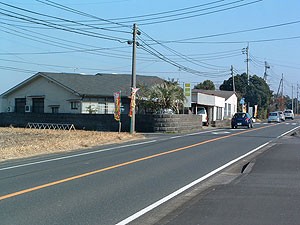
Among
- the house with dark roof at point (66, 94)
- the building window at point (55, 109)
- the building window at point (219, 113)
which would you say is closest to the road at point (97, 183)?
the house with dark roof at point (66, 94)

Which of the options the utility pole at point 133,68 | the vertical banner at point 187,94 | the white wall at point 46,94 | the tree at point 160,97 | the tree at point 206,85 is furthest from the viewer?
the tree at point 206,85

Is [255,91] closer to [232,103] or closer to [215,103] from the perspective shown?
[232,103]

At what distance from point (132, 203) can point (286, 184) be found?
4.05m

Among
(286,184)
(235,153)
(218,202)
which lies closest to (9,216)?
(218,202)

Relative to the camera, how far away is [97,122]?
1412 inches

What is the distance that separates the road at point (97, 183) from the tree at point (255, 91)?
63351 millimetres

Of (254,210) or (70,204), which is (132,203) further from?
(254,210)

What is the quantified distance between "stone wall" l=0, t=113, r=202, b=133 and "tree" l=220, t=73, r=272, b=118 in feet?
140

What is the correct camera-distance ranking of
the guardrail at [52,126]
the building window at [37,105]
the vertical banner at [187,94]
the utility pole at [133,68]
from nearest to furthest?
the utility pole at [133,68] < the guardrail at [52,126] < the vertical banner at [187,94] < the building window at [37,105]

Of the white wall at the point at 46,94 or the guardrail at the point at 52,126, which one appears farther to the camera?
the white wall at the point at 46,94

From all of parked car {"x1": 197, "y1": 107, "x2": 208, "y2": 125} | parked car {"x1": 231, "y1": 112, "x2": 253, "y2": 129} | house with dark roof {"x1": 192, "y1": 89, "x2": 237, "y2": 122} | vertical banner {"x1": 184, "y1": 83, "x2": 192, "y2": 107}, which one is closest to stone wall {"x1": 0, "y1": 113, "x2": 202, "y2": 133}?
vertical banner {"x1": 184, "y1": 83, "x2": 192, "y2": 107}

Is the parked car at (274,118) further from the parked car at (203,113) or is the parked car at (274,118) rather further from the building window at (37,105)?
the building window at (37,105)

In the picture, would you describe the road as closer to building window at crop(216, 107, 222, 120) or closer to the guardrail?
the guardrail

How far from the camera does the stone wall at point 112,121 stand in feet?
108
